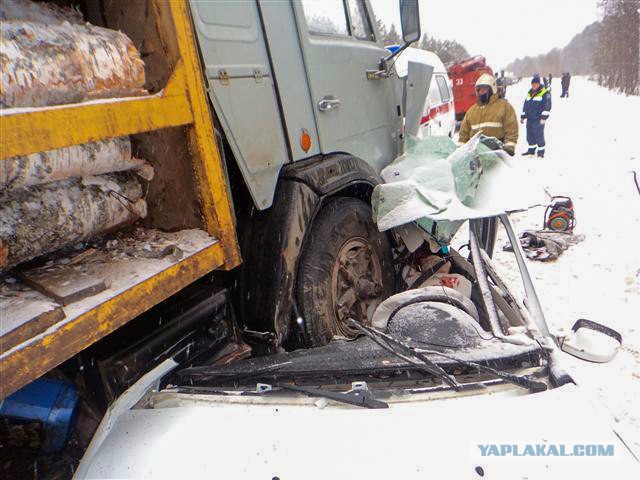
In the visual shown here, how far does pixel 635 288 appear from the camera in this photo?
395 cm

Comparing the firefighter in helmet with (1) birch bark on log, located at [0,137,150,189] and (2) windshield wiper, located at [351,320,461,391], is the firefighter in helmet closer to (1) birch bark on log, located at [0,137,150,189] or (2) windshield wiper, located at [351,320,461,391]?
(2) windshield wiper, located at [351,320,461,391]

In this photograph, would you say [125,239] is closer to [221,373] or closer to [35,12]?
[221,373]

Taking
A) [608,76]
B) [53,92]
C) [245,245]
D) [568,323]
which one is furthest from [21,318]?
[608,76]

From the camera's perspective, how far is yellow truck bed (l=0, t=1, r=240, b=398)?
104cm

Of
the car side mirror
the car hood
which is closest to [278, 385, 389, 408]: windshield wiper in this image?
the car hood

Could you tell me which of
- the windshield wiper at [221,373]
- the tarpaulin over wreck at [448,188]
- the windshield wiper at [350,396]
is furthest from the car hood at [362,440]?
the tarpaulin over wreck at [448,188]

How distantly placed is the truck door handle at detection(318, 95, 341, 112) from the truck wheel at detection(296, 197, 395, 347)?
0.54 metres

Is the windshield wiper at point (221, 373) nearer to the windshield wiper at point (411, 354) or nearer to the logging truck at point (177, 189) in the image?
the logging truck at point (177, 189)

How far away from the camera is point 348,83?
2.80 m

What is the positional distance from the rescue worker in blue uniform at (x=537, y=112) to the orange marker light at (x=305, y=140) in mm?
10033

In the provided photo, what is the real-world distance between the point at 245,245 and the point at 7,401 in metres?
1.17

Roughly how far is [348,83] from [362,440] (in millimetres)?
2237

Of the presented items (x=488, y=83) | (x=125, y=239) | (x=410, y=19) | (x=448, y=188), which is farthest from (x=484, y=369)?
(x=488, y=83)

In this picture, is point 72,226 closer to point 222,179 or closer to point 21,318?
point 21,318
